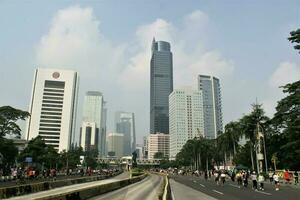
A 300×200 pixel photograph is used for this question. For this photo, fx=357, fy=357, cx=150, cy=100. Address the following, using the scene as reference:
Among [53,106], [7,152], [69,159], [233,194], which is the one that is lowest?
[233,194]

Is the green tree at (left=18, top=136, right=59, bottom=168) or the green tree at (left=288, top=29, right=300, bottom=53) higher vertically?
the green tree at (left=288, top=29, right=300, bottom=53)

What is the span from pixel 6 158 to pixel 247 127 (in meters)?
51.2

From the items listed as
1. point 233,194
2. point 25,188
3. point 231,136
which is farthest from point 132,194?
point 231,136

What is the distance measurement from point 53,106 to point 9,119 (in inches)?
4668

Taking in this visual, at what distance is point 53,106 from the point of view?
625 feet

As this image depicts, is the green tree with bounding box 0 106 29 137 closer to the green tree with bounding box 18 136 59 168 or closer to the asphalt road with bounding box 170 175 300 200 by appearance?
the green tree with bounding box 18 136 59 168

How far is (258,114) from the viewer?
76375 millimetres

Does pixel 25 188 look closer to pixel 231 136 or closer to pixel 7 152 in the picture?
pixel 7 152

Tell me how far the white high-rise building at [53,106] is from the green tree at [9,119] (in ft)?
369

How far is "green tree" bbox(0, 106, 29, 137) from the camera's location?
7225cm

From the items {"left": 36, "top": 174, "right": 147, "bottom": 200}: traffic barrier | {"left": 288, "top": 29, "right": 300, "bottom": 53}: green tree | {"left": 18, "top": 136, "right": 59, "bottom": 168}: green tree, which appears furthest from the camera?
{"left": 18, "top": 136, "right": 59, "bottom": 168}: green tree

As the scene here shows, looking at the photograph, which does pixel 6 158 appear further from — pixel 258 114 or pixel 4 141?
pixel 258 114

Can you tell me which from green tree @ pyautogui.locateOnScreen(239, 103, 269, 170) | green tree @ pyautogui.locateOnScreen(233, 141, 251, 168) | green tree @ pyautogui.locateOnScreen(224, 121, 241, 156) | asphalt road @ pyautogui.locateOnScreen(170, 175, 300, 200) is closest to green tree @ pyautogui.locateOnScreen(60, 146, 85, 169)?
green tree @ pyautogui.locateOnScreen(224, 121, 241, 156)

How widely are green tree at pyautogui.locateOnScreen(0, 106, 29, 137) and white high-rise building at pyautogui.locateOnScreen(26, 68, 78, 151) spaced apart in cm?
11257
